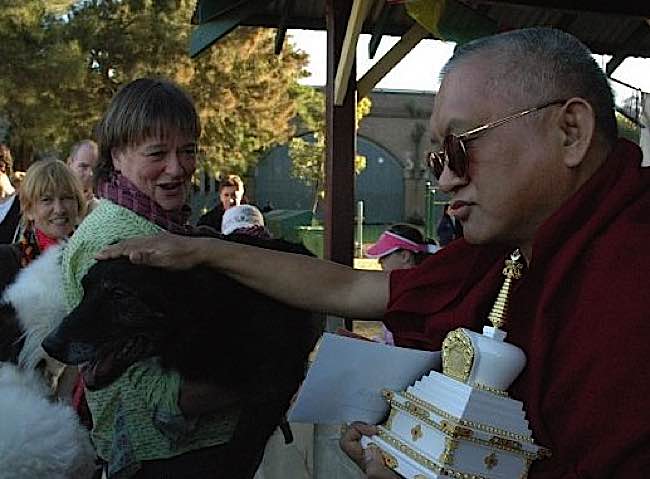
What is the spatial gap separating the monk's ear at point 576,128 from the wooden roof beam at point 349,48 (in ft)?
13.4

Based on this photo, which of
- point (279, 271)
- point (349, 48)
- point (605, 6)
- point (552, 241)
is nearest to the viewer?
point (552, 241)

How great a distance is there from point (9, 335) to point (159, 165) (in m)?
0.81

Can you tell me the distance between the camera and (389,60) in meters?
6.57

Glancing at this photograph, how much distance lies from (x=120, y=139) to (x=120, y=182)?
0.11 meters

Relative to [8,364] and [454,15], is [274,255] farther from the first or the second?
[454,15]

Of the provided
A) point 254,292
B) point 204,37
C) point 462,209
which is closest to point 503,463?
point 462,209

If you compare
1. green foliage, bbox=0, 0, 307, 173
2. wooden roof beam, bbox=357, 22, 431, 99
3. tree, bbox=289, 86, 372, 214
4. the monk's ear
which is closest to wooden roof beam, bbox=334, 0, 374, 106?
wooden roof beam, bbox=357, 22, 431, 99

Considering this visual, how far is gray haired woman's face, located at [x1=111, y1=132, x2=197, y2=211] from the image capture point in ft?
6.08

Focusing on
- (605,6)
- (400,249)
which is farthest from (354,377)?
(605,6)

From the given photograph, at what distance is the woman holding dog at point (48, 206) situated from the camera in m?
3.53

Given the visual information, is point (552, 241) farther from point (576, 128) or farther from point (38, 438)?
point (38, 438)

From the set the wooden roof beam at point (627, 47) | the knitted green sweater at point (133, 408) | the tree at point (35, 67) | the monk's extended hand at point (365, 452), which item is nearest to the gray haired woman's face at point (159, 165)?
the knitted green sweater at point (133, 408)

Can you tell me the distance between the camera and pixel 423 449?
1354mm

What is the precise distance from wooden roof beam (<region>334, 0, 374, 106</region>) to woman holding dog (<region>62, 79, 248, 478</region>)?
3.71 m
